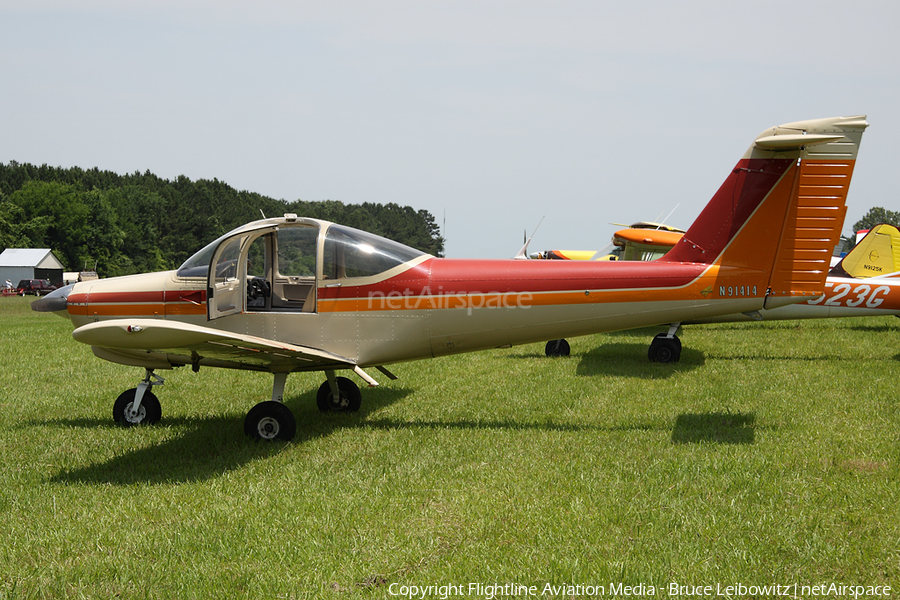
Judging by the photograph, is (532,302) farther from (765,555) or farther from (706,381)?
(706,381)

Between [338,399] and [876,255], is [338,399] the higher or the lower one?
the lower one

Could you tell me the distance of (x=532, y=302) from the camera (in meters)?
6.39

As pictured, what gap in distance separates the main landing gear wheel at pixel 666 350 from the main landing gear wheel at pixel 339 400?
556 centimetres

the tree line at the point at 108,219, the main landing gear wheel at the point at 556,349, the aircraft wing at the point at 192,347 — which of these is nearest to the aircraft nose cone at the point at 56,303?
the aircraft wing at the point at 192,347

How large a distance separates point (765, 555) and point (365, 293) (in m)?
4.15

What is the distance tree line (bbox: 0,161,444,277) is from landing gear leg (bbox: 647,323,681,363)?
Answer: 69856 mm

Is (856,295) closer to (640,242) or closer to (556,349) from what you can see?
(640,242)

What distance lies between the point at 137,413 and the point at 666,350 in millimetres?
7970

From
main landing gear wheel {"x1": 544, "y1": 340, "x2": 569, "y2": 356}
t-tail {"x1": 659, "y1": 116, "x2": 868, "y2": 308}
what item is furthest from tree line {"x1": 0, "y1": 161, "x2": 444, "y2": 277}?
t-tail {"x1": 659, "y1": 116, "x2": 868, "y2": 308}

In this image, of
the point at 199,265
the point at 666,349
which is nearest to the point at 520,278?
the point at 199,265

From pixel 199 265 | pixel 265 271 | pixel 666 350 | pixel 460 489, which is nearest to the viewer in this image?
pixel 460 489

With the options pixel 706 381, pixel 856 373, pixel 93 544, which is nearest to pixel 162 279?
pixel 93 544

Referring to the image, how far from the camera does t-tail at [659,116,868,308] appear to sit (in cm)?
600

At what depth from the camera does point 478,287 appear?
6449mm
